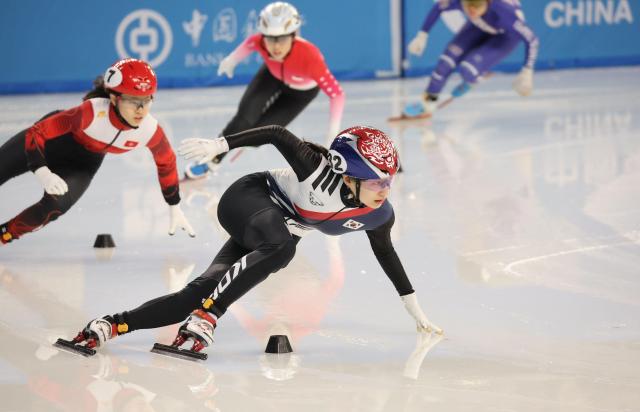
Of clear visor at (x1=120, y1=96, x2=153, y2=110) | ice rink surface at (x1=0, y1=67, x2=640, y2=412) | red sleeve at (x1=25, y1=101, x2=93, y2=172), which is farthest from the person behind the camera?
red sleeve at (x1=25, y1=101, x2=93, y2=172)

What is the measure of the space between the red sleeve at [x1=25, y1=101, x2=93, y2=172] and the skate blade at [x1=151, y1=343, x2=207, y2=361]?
1.62 m

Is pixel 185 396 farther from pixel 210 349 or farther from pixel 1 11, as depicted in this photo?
pixel 1 11

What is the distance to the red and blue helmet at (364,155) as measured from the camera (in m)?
3.91

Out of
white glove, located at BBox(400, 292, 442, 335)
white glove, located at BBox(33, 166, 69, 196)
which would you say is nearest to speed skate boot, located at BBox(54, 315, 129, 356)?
white glove, located at BBox(400, 292, 442, 335)

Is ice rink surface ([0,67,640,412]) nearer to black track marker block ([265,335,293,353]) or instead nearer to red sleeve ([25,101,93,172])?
black track marker block ([265,335,293,353])

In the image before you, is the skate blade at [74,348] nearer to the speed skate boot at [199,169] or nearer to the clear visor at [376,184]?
the clear visor at [376,184]

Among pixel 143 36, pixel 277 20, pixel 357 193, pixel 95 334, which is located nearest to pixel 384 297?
pixel 357 193

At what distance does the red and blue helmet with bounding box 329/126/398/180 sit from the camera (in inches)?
154

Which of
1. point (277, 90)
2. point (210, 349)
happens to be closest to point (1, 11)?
point (277, 90)

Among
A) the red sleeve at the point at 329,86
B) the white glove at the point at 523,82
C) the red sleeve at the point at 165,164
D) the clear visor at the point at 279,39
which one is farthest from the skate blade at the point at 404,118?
the red sleeve at the point at 165,164

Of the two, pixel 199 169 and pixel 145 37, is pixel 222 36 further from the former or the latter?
pixel 199 169

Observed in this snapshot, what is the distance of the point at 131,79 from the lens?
4.93 meters

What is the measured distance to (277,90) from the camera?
8016 mm

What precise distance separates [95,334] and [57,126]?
70.9 inches
